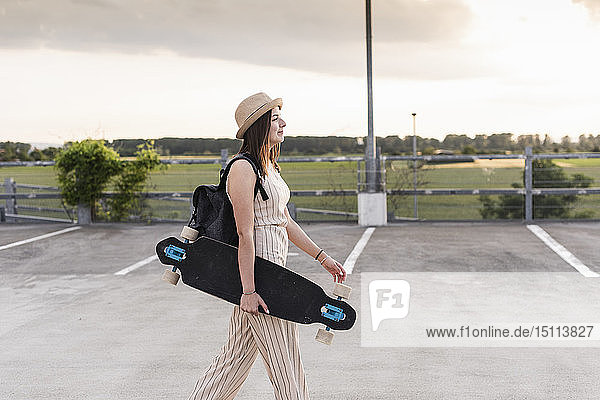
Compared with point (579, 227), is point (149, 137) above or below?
above

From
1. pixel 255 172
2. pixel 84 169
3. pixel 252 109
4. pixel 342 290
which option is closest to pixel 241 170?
pixel 255 172

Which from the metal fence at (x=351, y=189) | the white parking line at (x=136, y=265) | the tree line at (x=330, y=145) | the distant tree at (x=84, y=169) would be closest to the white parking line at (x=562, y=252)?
the metal fence at (x=351, y=189)

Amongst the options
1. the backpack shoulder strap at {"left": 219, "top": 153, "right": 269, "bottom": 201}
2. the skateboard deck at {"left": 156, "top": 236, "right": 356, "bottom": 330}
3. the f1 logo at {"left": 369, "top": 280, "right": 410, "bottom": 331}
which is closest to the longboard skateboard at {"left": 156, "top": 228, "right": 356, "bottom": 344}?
the skateboard deck at {"left": 156, "top": 236, "right": 356, "bottom": 330}

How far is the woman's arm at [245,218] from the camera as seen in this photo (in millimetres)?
3137

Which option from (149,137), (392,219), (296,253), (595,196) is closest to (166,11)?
(149,137)

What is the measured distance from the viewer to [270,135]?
3.33m

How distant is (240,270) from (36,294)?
5266mm

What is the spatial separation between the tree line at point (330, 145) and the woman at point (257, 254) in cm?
912

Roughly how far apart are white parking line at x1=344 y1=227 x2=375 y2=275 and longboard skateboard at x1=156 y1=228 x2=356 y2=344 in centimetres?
531

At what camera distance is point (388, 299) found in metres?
7.64

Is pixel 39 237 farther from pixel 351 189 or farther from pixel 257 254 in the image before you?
pixel 257 254

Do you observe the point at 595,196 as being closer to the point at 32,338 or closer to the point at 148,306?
the point at 148,306

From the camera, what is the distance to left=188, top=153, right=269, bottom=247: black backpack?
10.8 ft

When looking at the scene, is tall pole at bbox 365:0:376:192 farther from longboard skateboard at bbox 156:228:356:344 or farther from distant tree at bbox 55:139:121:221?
longboard skateboard at bbox 156:228:356:344
